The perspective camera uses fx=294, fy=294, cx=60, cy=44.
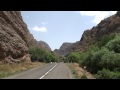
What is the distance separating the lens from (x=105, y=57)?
3578 centimetres

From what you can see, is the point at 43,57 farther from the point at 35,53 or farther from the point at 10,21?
the point at 10,21

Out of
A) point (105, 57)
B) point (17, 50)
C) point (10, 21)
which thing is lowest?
Result: point (105, 57)

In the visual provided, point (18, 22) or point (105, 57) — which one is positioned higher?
point (18, 22)

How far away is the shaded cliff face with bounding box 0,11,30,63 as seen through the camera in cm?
5996

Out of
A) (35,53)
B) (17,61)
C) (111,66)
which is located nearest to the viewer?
(111,66)

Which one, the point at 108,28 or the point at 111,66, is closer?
the point at 111,66

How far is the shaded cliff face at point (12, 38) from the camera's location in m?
60.0

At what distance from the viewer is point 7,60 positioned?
5997 cm

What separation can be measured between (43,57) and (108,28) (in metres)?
43.3

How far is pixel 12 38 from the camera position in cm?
6500
